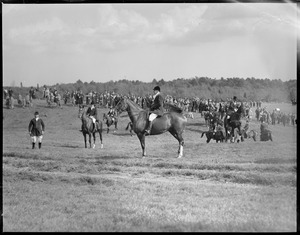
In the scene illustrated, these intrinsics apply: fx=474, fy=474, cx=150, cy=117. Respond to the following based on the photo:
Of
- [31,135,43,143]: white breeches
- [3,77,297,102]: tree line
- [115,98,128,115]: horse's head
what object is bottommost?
[31,135,43,143]: white breeches

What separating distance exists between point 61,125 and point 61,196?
2086 mm

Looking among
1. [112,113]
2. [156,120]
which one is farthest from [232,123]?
[112,113]

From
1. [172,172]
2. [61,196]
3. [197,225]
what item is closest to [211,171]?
[172,172]

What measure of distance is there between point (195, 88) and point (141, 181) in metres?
2.64

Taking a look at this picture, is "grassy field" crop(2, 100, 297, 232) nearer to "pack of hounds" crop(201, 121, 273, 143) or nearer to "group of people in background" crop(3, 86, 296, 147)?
"pack of hounds" crop(201, 121, 273, 143)

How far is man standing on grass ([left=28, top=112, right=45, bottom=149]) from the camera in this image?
11500mm

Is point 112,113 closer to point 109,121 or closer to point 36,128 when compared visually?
point 109,121

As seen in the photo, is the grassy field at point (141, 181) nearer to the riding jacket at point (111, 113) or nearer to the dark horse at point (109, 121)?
the dark horse at point (109, 121)

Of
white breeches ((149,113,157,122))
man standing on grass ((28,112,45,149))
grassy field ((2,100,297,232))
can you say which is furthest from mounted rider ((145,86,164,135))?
man standing on grass ((28,112,45,149))

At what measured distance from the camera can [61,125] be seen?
11938 millimetres

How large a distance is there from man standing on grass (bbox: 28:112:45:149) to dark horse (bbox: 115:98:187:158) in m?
1.91

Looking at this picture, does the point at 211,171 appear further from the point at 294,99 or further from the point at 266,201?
the point at 294,99

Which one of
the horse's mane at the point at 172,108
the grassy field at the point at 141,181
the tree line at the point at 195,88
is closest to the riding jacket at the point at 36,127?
the grassy field at the point at 141,181

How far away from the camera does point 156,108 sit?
11.9 m
